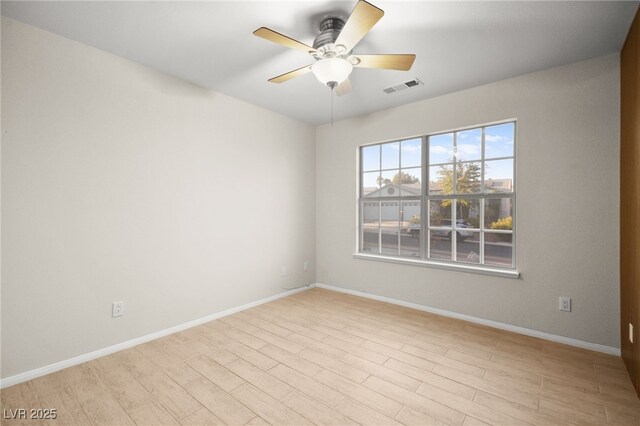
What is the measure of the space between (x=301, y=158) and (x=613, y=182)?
3467mm

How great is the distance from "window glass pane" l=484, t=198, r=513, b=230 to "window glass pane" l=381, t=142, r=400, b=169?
48.1 inches

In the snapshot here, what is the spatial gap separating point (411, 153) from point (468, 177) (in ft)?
2.54

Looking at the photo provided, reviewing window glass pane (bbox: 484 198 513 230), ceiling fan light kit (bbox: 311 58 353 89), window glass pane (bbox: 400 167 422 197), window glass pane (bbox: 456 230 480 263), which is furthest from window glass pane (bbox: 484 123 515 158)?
ceiling fan light kit (bbox: 311 58 353 89)

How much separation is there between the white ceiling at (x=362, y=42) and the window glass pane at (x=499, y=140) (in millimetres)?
515

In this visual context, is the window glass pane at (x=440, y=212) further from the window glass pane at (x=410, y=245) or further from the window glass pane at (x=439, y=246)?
the window glass pane at (x=410, y=245)

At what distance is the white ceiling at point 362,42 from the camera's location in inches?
76.7

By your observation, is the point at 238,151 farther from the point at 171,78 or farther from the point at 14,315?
the point at 14,315

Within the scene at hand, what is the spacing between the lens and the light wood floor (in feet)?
5.84

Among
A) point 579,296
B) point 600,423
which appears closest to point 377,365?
point 600,423

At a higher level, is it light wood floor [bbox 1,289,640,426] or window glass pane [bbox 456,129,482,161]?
window glass pane [bbox 456,129,482,161]

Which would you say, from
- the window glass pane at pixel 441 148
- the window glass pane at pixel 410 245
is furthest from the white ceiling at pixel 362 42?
the window glass pane at pixel 410 245

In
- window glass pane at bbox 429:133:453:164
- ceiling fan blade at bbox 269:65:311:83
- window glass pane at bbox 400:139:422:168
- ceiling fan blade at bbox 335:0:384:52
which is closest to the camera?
ceiling fan blade at bbox 335:0:384:52

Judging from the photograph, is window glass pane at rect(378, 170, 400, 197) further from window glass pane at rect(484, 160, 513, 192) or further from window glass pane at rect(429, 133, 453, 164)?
window glass pane at rect(484, 160, 513, 192)

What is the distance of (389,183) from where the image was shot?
159 inches
